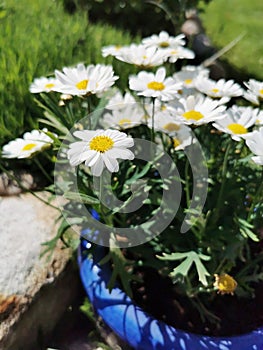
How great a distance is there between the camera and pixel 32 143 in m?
1.41

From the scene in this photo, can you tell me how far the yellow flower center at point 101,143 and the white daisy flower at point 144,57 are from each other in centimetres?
33

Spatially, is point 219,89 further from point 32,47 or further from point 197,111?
point 32,47

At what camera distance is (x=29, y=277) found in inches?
59.8

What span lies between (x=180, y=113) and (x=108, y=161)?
30 cm

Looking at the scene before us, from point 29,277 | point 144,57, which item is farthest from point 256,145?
point 29,277

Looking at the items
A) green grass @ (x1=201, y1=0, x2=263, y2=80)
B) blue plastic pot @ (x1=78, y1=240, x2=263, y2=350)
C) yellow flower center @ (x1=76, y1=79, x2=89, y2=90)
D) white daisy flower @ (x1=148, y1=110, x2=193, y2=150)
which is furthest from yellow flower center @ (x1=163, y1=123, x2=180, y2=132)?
green grass @ (x1=201, y1=0, x2=263, y2=80)

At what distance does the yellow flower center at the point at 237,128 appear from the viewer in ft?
4.26

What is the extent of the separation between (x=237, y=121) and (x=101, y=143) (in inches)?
15.8

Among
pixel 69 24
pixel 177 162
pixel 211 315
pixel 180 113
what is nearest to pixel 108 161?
pixel 180 113

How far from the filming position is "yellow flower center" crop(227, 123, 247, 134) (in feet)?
4.26

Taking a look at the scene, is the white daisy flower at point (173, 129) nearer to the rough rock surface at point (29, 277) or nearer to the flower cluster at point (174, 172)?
the flower cluster at point (174, 172)

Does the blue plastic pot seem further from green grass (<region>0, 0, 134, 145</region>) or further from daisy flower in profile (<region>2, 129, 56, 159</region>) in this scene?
green grass (<region>0, 0, 134, 145</region>)

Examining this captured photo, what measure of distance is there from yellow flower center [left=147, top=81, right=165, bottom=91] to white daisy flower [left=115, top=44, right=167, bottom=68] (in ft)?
0.20

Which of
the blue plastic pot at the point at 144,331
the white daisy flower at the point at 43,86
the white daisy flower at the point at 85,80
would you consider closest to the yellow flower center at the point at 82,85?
the white daisy flower at the point at 85,80
